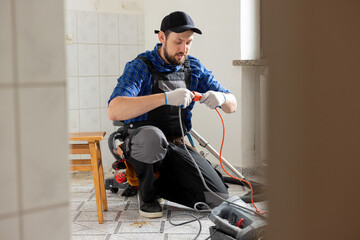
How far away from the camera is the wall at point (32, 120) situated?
25.3 inches

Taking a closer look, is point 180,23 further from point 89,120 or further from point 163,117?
point 89,120

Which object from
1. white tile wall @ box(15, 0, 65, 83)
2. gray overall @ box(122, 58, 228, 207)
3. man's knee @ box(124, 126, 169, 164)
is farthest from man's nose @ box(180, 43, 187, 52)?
white tile wall @ box(15, 0, 65, 83)

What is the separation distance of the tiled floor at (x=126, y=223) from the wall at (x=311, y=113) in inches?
50.3

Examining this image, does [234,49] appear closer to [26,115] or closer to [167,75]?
[167,75]

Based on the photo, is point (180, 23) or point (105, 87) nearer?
point (180, 23)

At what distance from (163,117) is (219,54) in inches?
42.2

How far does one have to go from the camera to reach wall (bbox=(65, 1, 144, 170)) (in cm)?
331

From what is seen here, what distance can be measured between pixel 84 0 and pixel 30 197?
2.86 m

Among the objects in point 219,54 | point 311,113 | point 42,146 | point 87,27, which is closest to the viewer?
point 311,113

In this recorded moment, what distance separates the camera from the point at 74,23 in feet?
10.8

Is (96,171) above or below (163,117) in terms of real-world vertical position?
below

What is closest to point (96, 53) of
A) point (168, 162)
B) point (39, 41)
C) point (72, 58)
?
point (72, 58)

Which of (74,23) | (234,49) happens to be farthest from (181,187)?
(74,23)

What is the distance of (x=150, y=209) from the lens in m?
2.24
